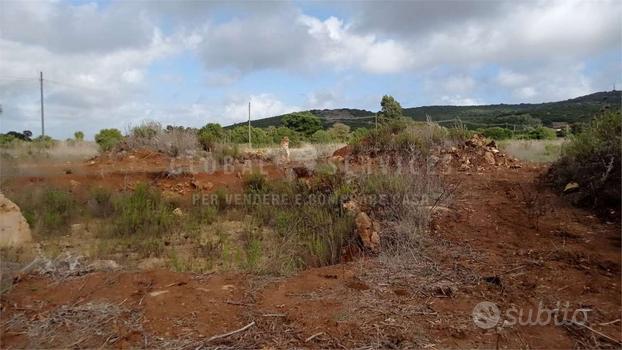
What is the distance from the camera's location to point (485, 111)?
41.2 meters

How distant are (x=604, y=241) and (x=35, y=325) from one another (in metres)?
5.15

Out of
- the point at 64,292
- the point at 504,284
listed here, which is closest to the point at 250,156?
the point at 64,292

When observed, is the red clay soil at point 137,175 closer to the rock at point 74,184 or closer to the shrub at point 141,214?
the rock at point 74,184

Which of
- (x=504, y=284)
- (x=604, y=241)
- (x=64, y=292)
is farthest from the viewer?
(x=604, y=241)

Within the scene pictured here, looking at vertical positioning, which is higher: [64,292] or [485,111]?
[485,111]

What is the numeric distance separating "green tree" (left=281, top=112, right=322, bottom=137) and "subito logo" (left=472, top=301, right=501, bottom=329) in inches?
1288

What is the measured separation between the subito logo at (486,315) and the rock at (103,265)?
362 cm

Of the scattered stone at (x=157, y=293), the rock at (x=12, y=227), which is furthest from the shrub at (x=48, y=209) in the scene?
the scattered stone at (x=157, y=293)

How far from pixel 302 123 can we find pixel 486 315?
34139 millimetres

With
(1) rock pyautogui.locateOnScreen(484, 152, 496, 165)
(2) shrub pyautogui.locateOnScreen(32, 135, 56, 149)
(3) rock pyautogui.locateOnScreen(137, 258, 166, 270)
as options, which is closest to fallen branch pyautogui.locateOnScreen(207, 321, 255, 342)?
(3) rock pyautogui.locateOnScreen(137, 258, 166, 270)

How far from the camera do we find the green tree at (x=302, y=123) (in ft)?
119

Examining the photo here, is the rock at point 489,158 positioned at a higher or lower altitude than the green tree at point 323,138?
lower

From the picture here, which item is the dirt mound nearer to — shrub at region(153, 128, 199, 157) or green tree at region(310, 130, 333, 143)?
shrub at region(153, 128, 199, 157)

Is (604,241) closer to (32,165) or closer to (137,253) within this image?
(137,253)
